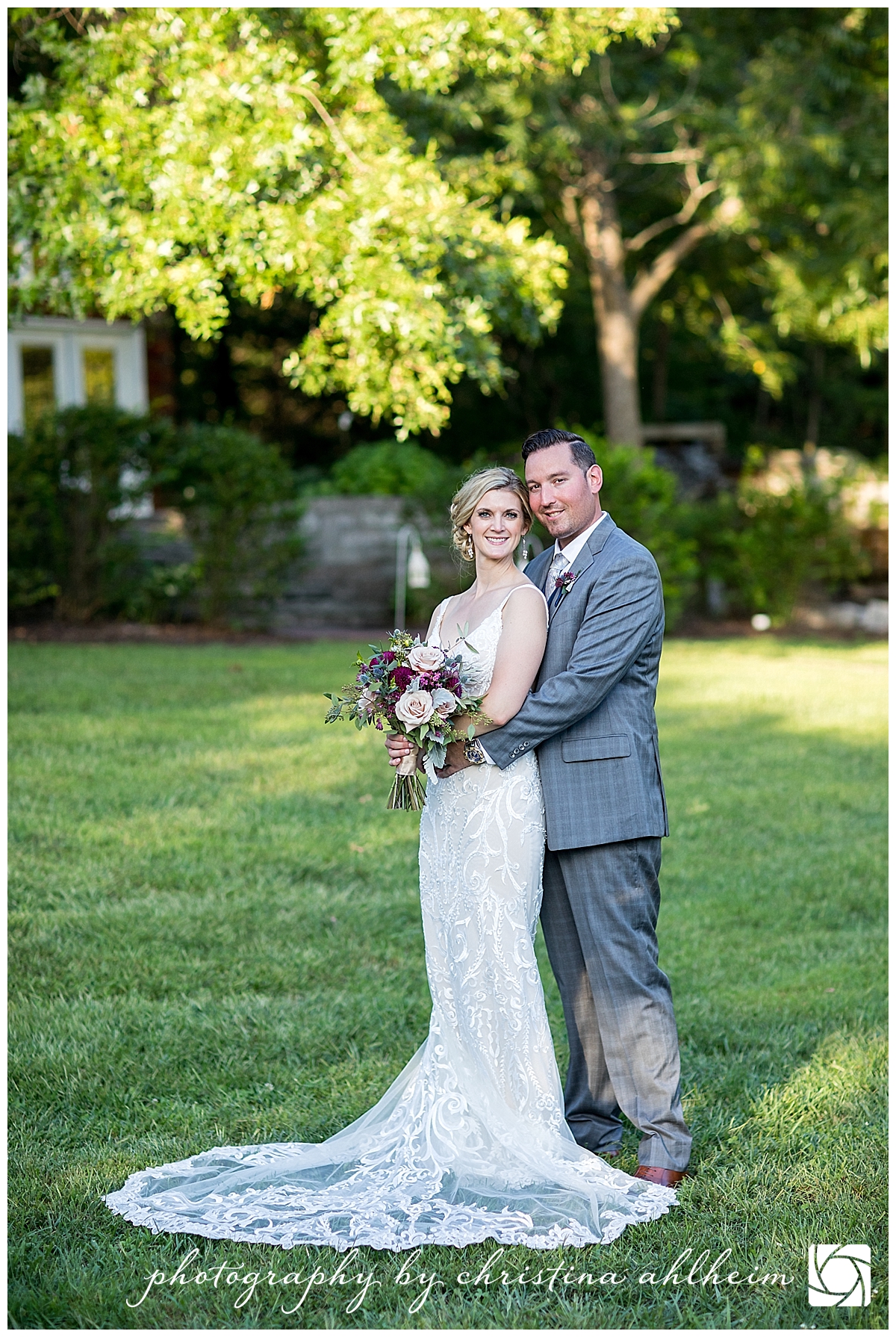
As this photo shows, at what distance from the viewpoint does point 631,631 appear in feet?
11.4

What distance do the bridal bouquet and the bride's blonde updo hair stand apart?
13.9 inches

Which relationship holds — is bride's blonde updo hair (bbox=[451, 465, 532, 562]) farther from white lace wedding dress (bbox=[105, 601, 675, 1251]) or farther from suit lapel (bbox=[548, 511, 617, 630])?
white lace wedding dress (bbox=[105, 601, 675, 1251])

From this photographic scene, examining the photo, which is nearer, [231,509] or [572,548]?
[572,548]

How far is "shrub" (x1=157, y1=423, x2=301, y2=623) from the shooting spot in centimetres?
1241

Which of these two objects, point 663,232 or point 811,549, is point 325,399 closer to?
point 663,232

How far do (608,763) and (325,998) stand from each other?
1.98 meters

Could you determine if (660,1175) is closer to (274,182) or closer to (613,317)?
(274,182)

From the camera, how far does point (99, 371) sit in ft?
54.1

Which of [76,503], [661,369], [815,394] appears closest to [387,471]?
[76,503]

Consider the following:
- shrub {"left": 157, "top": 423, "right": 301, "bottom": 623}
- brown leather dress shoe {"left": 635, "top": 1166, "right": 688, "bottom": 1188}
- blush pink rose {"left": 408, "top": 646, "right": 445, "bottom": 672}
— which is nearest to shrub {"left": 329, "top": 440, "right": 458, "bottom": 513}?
shrub {"left": 157, "top": 423, "right": 301, "bottom": 623}

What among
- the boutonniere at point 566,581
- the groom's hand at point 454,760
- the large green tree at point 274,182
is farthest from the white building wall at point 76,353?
the groom's hand at point 454,760

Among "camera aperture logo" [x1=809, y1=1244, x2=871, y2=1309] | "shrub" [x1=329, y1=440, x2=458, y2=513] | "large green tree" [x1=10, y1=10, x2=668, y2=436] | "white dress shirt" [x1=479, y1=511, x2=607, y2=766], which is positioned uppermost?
"large green tree" [x1=10, y1=10, x2=668, y2=436]

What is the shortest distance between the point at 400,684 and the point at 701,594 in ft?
44.0

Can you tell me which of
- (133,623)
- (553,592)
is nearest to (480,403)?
(133,623)
